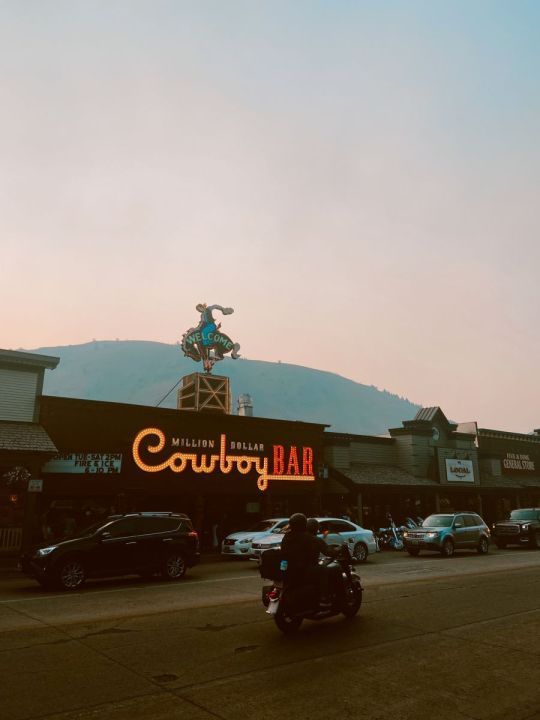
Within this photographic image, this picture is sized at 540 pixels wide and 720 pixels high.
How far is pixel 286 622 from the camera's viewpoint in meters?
8.08

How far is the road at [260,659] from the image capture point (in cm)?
527

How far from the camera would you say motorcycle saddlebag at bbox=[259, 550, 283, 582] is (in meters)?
8.18

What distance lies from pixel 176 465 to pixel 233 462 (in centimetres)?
325

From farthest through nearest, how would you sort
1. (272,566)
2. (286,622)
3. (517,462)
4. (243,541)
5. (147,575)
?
(517,462), (243,541), (147,575), (272,566), (286,622)

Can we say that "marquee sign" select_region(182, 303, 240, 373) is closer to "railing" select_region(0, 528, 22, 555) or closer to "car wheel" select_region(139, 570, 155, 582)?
"railing" select_region(0, 528, 22, 555)

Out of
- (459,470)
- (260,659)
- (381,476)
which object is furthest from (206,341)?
(260,659)

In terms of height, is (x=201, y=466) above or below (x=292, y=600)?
above

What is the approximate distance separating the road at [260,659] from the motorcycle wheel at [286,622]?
178mm

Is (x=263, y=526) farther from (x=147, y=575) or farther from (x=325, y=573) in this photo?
(x=325, y=573)

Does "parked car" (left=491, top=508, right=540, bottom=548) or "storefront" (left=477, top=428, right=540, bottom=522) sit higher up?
"storefront" (left=477, top=428, right=540, bottom=522)

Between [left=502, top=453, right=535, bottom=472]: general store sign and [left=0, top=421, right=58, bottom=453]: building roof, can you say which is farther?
[left=502, top=453, right=535, bottom=472]: general store sign

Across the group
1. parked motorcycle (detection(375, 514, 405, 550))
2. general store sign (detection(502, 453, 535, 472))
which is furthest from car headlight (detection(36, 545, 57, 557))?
general store sign (detection(502, 453, 535, 472))

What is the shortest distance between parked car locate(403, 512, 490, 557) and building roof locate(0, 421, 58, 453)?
1503 centimetres

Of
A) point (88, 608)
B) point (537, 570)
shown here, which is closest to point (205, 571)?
point (88, 608)
